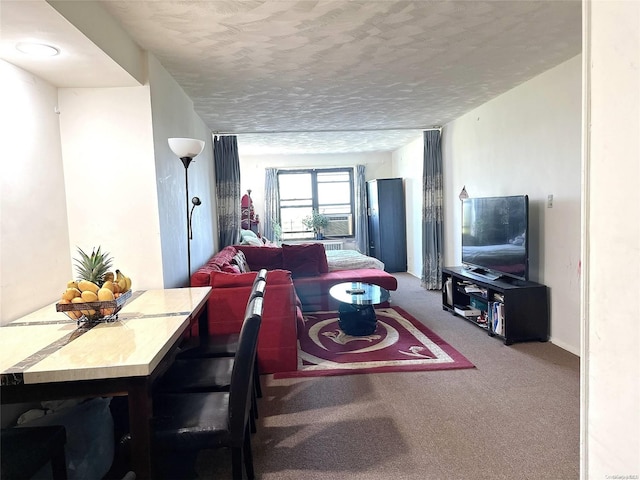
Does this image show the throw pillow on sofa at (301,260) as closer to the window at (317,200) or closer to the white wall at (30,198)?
the white wall at (30,198)

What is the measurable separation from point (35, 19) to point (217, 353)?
181cm

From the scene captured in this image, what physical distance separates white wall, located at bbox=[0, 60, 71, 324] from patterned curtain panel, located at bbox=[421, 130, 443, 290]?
4.51 metres

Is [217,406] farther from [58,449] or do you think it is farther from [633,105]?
[633,105]

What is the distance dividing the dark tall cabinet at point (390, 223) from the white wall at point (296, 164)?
0.75m

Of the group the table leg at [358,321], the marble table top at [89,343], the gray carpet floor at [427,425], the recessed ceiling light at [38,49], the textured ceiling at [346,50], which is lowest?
the gray carpet floor at [427,425]

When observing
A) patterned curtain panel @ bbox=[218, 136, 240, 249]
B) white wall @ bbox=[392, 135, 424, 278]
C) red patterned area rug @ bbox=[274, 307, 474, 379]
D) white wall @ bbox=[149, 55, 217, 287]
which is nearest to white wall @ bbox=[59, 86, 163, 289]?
white wall @ bbox=[149, 55, 217, 287]

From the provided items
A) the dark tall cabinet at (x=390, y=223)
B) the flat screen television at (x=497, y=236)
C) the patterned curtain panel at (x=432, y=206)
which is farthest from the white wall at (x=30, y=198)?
the dark tall cabinet at (x=390, y=223)

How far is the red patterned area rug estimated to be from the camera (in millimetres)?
3072

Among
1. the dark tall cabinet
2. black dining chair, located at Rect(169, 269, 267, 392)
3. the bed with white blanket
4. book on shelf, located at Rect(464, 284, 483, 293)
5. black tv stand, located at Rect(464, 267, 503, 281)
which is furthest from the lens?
the dark tall cabinet

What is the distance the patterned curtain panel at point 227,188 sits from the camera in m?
5.45

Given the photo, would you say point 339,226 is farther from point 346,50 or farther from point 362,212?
point 346,50

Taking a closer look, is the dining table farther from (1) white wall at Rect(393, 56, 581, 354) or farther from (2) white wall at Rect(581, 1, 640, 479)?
(1) white wall at Rect(393, 56, 581, 354)

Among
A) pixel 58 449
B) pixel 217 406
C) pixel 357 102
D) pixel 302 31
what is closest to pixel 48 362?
pixel 58 449

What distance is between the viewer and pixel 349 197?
8172 mm
